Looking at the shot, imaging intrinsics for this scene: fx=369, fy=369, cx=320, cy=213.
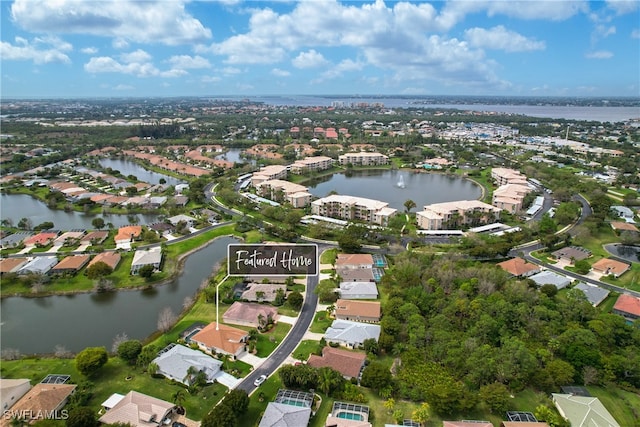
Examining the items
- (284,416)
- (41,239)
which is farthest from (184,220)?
(284,416)

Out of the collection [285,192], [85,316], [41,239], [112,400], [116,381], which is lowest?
[85,316]

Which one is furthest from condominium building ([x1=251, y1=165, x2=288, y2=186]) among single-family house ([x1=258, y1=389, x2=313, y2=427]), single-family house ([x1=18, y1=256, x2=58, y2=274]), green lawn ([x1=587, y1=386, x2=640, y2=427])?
green lawn ([x1=587, y1=386, x2=640, y2=427])

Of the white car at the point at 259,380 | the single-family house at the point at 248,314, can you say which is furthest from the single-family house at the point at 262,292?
the white car at the point at 259,380

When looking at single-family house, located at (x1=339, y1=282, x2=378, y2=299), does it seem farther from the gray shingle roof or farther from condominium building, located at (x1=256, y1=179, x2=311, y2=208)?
condominium building, located at (x1=256, y1=179, x2=311, y2=208)

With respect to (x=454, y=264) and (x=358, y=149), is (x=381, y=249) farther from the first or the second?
(x=358, y=149)

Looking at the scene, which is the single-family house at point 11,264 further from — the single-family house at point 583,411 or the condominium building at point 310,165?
the condominium building at point 310,165

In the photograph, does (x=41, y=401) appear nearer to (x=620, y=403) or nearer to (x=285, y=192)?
(x=620, y=403)
